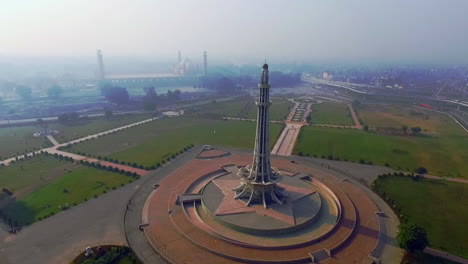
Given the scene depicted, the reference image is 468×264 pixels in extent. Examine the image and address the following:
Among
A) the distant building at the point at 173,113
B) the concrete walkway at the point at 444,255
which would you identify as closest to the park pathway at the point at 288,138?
the concrete walkway at the point at 444,255

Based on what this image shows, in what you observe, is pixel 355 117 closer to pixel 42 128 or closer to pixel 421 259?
pixel 421 259

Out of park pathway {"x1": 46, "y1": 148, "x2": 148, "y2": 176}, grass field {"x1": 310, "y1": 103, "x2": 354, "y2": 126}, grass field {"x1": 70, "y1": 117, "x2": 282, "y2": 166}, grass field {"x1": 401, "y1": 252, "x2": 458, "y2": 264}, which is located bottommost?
grass field {"x1": 401, "y1": 252, "x2": 458, "y2": 264}

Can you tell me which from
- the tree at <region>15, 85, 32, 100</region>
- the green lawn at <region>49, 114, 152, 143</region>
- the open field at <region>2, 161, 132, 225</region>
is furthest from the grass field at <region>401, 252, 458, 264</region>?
the tree at <region>15, 85, 32, 100</region>

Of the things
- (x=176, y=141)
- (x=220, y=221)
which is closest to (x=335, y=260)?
(x=220, y=221)

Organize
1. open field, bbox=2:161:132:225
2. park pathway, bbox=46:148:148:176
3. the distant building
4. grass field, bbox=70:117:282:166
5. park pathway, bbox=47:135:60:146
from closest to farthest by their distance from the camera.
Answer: open field, bbox=2:161:132:225 < park pathway, bbox=46:148:148:176 < grass field, bbox=70:117:282:166 < park pathway, bbox=47:135:60:146 < the distant building

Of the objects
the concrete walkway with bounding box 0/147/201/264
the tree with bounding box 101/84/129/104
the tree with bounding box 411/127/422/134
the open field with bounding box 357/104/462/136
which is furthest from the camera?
the tree with bounding box 101/84/129/104

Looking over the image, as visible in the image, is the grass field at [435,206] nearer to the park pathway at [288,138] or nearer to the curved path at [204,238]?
the curved path at [204,238]

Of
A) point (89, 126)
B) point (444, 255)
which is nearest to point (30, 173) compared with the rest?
point (89, 126)

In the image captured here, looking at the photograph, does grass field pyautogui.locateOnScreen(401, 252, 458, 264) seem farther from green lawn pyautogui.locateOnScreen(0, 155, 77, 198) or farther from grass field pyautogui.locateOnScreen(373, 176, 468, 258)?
→ green lawn pyautogui.locateOnScreen(0, 155, 77, 198)
